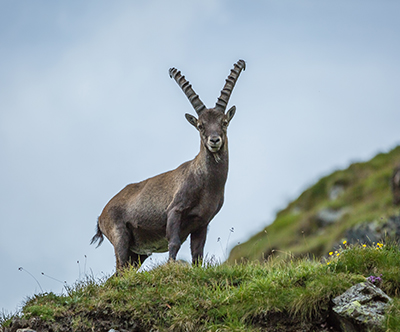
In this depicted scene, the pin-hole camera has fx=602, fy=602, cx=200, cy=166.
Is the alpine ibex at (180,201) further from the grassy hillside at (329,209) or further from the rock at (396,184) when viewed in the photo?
the grassy hillside at (329,209)

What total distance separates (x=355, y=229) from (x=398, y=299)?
1584 centimetres

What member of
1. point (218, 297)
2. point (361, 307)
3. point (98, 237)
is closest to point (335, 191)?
point (98, 237)

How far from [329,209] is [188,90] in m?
24.1

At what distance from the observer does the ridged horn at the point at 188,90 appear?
12.6m

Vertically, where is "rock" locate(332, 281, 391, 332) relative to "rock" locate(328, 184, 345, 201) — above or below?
below

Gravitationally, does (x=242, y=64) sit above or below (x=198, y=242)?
above

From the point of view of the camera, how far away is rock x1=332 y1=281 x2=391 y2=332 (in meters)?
8.28

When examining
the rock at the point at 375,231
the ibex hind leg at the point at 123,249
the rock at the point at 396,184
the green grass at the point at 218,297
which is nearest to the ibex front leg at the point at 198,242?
the ibex hind leg at the point at 123,249

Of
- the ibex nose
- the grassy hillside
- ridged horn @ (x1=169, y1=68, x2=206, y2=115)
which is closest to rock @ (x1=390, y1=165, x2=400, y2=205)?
the grassy hillside

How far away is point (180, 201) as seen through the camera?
12188 millimetres

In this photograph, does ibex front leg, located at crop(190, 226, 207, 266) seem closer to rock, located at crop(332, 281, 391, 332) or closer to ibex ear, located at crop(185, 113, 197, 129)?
ibex ear, located at crop(185, 113, 197, 129)

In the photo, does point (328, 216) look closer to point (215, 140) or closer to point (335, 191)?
point (335, 191)

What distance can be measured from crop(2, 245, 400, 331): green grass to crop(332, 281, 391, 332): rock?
0.55 feet

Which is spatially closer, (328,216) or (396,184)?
(396,184)
